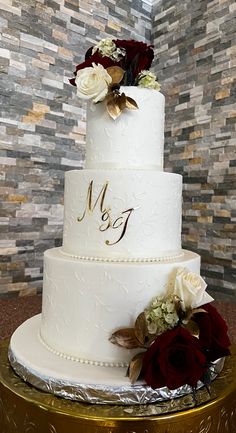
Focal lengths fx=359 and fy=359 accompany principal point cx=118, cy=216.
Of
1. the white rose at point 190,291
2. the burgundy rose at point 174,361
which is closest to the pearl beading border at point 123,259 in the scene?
the white rose at point 190,291

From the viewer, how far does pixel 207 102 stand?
7.82 ft

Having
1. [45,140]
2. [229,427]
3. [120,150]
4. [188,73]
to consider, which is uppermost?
[188,73]

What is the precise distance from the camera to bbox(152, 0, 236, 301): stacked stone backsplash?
7.38 ft

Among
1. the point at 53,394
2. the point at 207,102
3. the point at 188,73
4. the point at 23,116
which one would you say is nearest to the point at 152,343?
the point at 53,394

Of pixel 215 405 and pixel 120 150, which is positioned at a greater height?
pixel 120 150

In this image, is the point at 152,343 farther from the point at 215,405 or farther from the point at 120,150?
the point at 120,150

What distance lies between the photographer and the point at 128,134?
40.1 inches


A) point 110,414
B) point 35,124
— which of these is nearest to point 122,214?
point 110,414

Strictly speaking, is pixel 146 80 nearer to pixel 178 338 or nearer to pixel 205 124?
pixel 178 338

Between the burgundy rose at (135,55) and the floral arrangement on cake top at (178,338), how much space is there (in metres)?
0.60

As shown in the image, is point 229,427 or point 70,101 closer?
point 229,427

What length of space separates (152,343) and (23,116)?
1.75m

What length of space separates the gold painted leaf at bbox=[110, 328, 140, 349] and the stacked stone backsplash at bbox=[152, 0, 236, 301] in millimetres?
1508

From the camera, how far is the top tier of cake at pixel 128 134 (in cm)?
102
